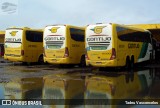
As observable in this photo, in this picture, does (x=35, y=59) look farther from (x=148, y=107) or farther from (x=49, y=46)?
(x=148, y=107)

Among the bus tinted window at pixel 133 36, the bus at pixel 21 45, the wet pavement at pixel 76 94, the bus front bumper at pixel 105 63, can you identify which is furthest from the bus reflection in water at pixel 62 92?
the bus at pixel 21 45

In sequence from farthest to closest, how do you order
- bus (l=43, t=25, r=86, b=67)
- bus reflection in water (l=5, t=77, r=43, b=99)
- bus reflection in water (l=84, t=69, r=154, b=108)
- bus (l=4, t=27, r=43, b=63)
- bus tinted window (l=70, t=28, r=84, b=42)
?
bus (l=4, t=27, r=43, b=63) → bus tinted window (l=70, t=28, r=84, b=42) → bus (l=43, t=25, r=86, b=67) → bus reflection in water (l=5, t=77, r=43, b=99) → bus reflection in water (l=84, t=69, r=154, b=108)

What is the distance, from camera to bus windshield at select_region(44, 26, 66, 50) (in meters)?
21.1

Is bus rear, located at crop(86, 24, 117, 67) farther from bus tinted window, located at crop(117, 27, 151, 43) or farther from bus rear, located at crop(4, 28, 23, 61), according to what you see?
bus rear, located at crop(4, 28, 23, 61)

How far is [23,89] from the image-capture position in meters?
12.0

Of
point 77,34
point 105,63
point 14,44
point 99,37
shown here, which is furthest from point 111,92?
point 14,44

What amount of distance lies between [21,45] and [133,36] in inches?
334

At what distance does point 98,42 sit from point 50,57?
4.36 meters

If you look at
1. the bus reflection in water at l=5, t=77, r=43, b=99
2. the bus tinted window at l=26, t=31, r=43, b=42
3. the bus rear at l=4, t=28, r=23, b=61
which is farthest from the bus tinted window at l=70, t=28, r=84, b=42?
the bus reflection in water at l=5, t=77, r=43, b=99

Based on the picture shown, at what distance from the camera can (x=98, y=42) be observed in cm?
1875

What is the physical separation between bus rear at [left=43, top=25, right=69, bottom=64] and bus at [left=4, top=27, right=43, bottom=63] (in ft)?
9.57

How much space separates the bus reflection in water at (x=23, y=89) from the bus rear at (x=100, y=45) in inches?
222

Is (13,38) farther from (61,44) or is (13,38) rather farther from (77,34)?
(77,34)

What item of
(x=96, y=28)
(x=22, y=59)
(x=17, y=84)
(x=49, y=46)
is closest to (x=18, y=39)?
(x=22, y=59)
